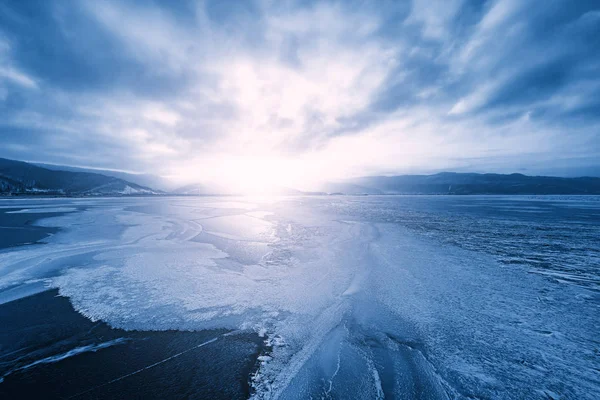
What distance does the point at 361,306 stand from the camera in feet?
16.5

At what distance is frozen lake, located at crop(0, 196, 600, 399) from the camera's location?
3121 mm

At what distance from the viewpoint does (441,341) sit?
3842 mm

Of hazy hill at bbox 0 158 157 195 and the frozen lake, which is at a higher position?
hazy hill at bbox 0 158 157 195

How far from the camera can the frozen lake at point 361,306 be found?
3121mm

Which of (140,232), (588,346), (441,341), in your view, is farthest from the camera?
(140,232)

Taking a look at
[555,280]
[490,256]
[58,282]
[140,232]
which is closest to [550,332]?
[555,280]

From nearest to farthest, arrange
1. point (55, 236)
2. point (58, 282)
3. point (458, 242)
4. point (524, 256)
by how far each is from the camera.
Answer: point (58, 282)
point (524, 256)
point (458, 242)
point (55, 236)

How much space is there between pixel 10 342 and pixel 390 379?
5680mm

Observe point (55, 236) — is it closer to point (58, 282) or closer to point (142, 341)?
point (58, 282)

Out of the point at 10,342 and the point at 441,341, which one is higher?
the point at 10,342

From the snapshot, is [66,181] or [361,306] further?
[66,181]

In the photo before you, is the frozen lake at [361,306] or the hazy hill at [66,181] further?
the hazy hill at [66,181]

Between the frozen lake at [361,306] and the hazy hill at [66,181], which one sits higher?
the hazy hill at [66,181]

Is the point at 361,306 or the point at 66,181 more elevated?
the point at 66,181
